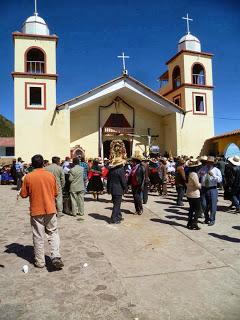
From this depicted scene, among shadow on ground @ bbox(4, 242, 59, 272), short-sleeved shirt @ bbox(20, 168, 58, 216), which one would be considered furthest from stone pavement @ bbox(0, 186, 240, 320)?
short-sleeved shirt @ bbox(20, 168, 58, 216)

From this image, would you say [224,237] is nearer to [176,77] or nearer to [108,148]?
[108,148]

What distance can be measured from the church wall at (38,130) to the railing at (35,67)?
0.92 metres

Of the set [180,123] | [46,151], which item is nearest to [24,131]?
[46,151]

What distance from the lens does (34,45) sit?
20609 millimetres

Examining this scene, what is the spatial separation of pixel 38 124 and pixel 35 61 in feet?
13.3

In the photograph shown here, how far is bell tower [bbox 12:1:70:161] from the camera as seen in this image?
19672 mm

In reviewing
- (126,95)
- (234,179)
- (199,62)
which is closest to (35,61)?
(126,95)

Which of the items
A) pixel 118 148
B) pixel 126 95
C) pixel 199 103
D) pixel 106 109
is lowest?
pixel 118 148

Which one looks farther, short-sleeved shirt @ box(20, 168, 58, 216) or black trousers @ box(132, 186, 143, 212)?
black trousers @ box(132, 186, 143, 212)

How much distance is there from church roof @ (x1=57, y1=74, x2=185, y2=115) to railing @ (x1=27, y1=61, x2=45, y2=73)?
3032 millimetres

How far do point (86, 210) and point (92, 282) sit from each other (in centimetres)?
572

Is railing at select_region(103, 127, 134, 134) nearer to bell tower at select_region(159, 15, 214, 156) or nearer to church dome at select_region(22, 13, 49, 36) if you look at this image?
bell tower at select_region(159, 15, 214, 156)

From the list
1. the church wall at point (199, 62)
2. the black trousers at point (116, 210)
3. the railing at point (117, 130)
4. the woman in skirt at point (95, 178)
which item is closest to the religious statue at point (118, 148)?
the railing at point (117, 130)

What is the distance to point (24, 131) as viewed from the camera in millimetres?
19641
